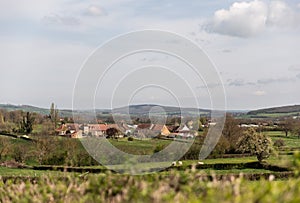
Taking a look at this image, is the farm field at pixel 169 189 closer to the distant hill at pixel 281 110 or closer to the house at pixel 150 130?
the house at pixel 150 130

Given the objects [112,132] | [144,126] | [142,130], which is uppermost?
[144,126]

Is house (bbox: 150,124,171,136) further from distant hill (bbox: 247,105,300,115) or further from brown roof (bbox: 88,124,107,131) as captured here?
distant hill (bbox: 247,105,300,115)

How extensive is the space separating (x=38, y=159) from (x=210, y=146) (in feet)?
63.3

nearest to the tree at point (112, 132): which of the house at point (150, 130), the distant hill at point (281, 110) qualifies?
the house at point (150, 130)

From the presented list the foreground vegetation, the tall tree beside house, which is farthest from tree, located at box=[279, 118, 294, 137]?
the foreground vegetation

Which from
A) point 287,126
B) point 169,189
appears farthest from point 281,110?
point 169,189

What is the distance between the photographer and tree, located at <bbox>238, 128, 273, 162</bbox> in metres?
46.6

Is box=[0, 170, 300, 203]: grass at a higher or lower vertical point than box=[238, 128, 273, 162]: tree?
higher

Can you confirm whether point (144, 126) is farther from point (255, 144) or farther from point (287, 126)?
point (287, 126)

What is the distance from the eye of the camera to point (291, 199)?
3982 millimetres

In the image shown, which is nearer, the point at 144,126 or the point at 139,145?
the point at 139,145

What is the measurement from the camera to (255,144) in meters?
47.9

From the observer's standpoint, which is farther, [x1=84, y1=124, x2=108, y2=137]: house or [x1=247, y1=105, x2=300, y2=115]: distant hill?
[x1=247, y1=105, x2=300, y2=115]: distant hill

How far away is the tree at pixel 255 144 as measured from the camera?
46562 millimetres
